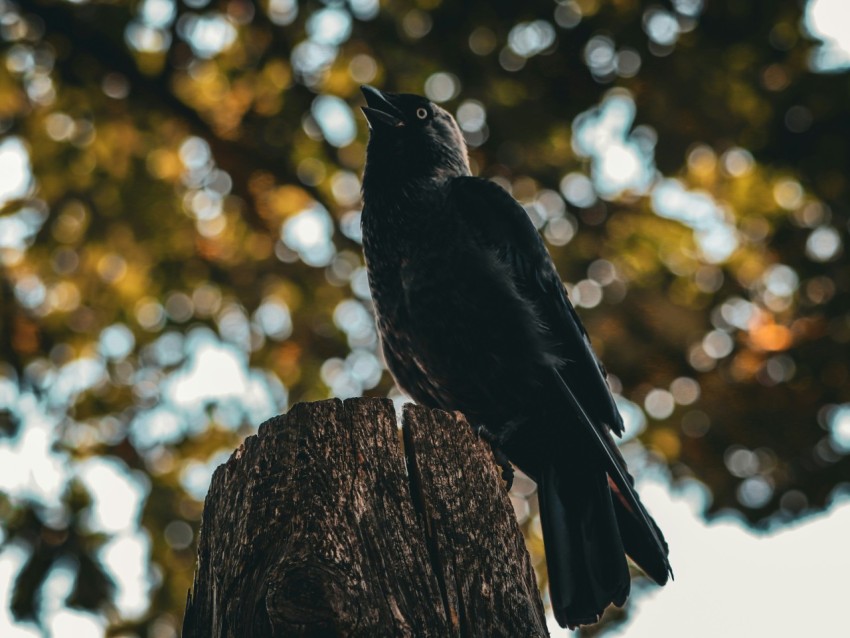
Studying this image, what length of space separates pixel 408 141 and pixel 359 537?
8.52ft

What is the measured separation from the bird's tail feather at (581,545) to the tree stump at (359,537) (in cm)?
106

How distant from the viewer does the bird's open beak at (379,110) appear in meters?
4.10

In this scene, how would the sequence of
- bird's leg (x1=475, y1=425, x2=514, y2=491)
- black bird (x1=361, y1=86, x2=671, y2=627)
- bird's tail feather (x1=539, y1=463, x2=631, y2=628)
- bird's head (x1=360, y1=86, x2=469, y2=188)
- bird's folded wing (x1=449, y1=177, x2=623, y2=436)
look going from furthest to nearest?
bird's head (x1=360, y1=86, x2=469, y2=188), bird's folded wing (x1=449, y1=177, x2=623, y2=436), bird's leg (x1=475, y1=425, x2=514, y2=491), black bird (x1=361, y1=86, x2=671, y2=627), bird's tail feather (x1=539, y1=463, x2=631, y2=628)

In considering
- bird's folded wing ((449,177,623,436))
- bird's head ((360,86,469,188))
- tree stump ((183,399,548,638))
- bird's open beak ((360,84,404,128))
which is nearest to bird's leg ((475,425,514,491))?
bird's folded wing ((449,177,623,436))

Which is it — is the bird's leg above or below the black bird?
below

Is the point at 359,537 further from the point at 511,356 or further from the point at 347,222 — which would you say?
the point at 347,222

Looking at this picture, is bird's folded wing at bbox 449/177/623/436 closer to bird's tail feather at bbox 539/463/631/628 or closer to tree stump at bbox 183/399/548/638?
bird's tail feather at bbox 539/463/631/628

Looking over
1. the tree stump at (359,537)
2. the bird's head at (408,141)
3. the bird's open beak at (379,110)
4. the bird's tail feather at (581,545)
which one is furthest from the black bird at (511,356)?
the tree stump at (359,537)

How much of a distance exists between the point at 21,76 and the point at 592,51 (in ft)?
11.4

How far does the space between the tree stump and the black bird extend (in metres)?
1.14

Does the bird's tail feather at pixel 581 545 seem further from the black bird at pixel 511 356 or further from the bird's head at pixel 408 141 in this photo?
the bird's head at pixel 408 141

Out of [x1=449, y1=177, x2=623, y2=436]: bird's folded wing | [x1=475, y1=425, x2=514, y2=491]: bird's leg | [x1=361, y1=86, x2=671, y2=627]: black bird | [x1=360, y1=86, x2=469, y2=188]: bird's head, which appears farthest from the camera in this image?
[x1=360, y1=86, x2=469, y2=188]: bird's head

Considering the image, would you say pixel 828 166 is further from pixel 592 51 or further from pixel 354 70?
pixel 354 70

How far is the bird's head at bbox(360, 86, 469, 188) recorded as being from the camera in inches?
153
